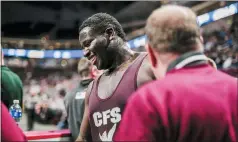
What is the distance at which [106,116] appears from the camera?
1991 millimetres

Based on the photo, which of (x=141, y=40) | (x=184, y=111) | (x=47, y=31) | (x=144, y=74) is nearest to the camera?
(x=184, y=111)

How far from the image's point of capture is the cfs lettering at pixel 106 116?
6.43 ft

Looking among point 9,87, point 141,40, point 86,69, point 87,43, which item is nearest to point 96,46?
point 87,43

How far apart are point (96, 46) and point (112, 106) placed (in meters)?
0.38

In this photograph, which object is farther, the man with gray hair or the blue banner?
the blue banner

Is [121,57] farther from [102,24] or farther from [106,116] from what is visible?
[106,116]

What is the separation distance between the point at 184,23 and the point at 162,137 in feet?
1.19

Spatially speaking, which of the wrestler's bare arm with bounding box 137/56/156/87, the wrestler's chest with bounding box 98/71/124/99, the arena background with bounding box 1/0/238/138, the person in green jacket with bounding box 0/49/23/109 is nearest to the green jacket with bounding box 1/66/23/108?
the person in green jacket with bounding box 0/49/23/109

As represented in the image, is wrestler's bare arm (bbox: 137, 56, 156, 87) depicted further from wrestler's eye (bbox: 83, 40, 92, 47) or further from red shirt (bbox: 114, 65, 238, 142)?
red shirt (bbox: 114, 65, 238, 142)

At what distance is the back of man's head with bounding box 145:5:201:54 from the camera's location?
125cm

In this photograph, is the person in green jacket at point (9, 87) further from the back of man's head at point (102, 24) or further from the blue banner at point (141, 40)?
the blue banner at point (141, 40)

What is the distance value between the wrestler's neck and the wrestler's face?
3 cm

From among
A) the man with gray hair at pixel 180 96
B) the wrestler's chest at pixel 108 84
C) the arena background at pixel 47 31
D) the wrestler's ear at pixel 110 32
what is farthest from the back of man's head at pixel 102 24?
the arena background at pixel 47 31

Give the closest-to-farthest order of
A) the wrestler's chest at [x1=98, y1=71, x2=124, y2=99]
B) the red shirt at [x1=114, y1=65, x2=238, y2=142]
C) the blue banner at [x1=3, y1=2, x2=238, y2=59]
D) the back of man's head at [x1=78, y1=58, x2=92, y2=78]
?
1. the red shirt at [x1=114, y1=65, x2=238, y2=142]
2. the wrestler's chest at [x1=98, y1=71, x2=124, y2=99]
3. the back of man's head at [x1=78, y1=58, x2=92, y2=78]
4. the blue banner at [x1=3, y1=2, x2=238, y2=59]
